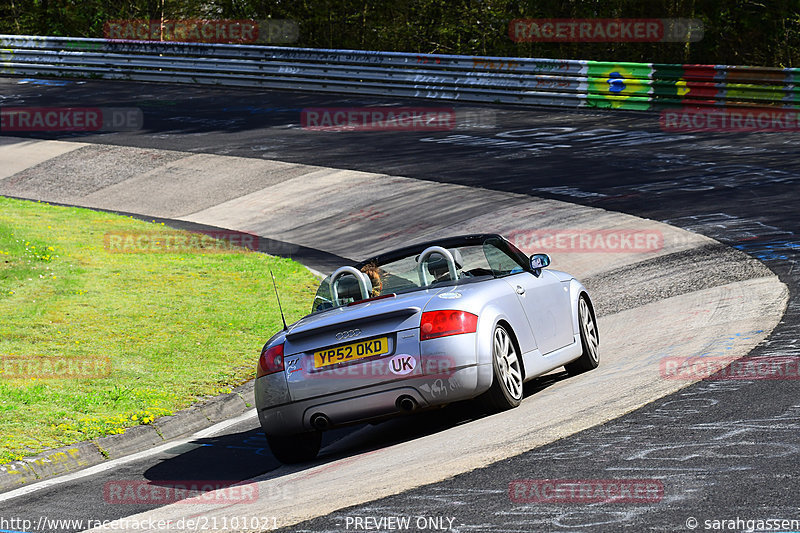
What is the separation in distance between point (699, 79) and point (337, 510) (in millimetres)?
20592

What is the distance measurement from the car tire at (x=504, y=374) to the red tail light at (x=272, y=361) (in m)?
1.45

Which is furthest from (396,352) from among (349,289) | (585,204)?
(585,204)

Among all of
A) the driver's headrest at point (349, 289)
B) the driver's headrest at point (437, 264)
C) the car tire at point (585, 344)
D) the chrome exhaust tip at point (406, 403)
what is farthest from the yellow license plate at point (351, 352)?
the car tire at point (585, 344)

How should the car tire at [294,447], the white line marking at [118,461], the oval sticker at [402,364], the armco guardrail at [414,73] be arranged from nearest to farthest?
the oval sticker at [402,364] < the white line marking at [118,461] < the car tire at [294,447] < the armco guardrail at [414,73]

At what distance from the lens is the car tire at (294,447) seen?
774 centimetres

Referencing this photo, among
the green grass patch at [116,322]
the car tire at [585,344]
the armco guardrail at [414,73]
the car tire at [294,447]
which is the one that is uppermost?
the armco guardrail at [414,73]

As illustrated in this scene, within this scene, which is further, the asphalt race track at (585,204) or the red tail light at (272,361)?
the red tail light at (272,361)

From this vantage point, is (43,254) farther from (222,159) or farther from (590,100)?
(590,100)

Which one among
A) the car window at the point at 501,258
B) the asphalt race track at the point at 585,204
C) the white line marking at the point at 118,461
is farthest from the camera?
the car window at the point at 501,258

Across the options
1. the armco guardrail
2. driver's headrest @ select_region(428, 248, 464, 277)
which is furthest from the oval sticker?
the armco guardrail

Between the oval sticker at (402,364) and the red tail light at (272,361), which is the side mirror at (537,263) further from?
the red tail light at (272,361)

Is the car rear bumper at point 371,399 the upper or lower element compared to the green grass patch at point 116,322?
upper

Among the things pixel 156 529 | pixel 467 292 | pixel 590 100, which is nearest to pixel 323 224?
pixel 590 100

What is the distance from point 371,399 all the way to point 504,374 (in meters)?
1.00
